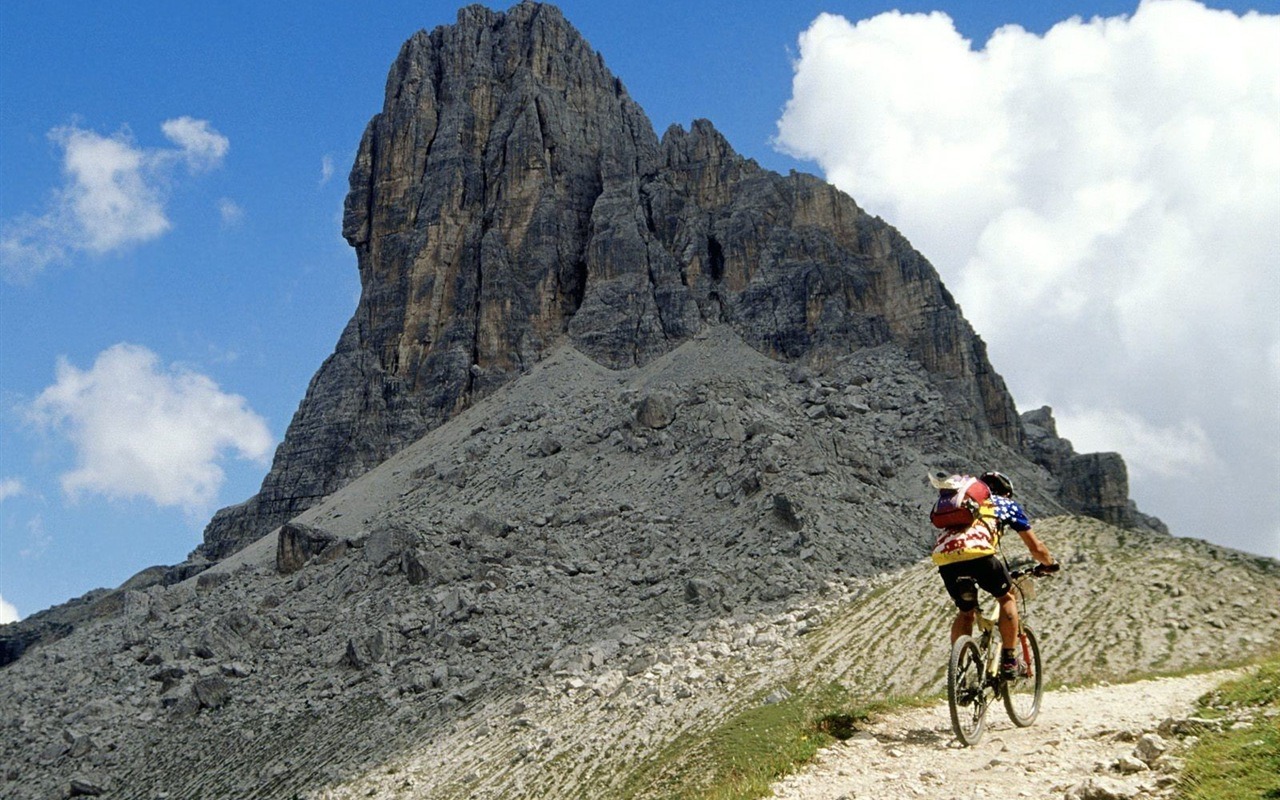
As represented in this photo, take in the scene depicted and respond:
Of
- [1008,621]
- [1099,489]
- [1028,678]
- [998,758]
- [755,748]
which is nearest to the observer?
[998,758]

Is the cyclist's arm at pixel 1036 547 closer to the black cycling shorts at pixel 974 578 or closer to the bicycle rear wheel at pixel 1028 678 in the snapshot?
the black cycling shorts at pixel 974 578

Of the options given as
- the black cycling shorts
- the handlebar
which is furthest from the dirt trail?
the handlebar

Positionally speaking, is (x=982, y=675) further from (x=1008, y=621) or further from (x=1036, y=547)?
(x=1036, y=547)

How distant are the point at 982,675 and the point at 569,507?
121 feet

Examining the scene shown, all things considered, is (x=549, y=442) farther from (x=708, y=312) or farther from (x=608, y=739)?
(x=608, y=739)

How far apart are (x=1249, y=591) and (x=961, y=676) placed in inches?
778

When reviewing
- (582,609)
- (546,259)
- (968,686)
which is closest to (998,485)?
(968,686)

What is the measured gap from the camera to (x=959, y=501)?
1081 centimetres

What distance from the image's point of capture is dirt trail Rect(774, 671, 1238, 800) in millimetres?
9164

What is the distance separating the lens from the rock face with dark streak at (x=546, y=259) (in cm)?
6306

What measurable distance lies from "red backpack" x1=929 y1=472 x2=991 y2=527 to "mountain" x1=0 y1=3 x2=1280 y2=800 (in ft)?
45.8

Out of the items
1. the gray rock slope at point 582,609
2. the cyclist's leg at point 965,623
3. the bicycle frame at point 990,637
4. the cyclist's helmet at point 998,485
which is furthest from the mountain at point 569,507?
the cyclist's leg at point 965,623

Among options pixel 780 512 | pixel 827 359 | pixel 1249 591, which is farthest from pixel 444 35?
pixel 1249 591

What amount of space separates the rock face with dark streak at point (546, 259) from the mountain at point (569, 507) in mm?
232
